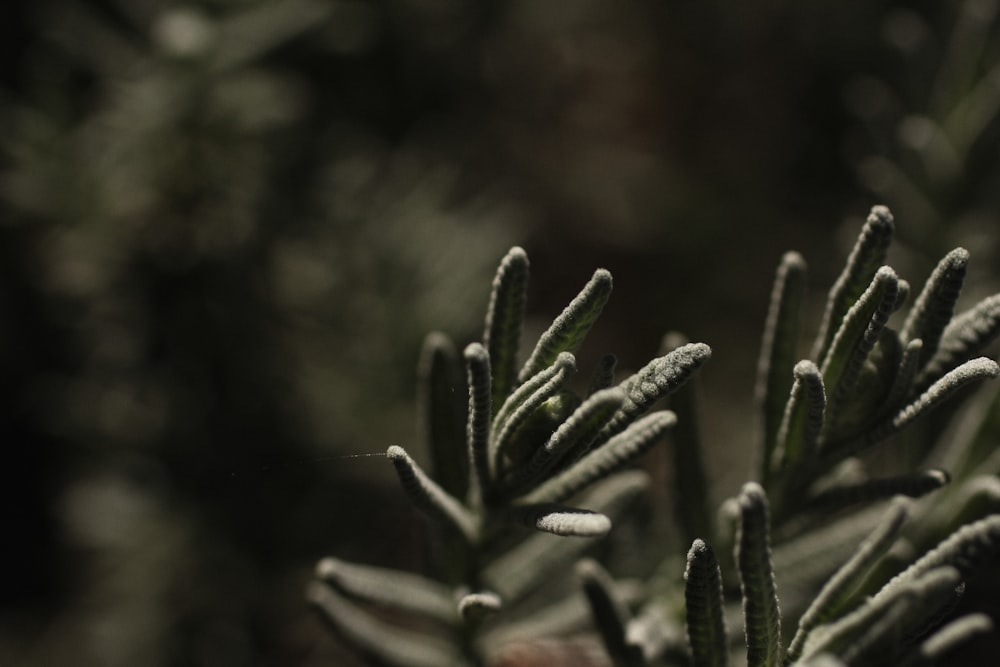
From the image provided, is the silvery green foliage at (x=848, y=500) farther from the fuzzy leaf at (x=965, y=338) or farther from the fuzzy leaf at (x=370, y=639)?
the fuzzy leaf at (x=370, y=639)

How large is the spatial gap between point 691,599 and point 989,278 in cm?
122

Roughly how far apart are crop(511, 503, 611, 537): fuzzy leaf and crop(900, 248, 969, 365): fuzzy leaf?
38 centimetres

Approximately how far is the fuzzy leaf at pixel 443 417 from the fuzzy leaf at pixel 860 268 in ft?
1.43

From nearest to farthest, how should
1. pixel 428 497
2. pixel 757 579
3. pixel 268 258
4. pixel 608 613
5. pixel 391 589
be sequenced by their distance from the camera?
pixel 757 579 → pixel 428 497 → pixel 608 613 → pixel 391 589 → pixel 268 258

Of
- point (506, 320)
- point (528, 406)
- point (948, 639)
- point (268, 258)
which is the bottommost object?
point (948, 639)

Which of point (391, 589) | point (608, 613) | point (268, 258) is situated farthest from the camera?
point (268, 258)

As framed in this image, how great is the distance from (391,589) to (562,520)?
0.37 m

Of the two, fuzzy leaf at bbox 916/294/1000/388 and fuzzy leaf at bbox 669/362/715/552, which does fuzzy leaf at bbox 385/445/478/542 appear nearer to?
fuzzy leaf at bbox 669/362/715/552

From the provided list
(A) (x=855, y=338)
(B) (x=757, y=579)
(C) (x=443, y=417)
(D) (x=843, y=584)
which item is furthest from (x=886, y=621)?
(C) (x=443, y=417)

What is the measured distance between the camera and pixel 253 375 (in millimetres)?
2043

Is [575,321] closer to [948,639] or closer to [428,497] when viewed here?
[428,497]

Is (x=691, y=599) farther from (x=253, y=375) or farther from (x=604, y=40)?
(x=604, y=40)

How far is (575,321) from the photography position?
2.80ft

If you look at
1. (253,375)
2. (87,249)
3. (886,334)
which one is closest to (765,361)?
(886,334)
